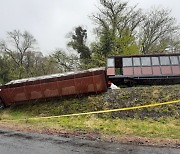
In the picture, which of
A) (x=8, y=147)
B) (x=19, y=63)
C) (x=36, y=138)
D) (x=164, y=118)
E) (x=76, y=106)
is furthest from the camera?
(x=19, y=63)

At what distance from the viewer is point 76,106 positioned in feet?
58.1

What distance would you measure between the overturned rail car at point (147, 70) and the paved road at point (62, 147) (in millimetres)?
15087

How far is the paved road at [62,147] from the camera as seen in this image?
29.6ft

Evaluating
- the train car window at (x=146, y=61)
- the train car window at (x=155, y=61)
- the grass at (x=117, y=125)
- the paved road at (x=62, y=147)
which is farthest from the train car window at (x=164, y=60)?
the paved road at (x=62, y=147)

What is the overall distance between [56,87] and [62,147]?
1035 centimetres

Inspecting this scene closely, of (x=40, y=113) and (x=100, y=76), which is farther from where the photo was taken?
(x=100, y=76)

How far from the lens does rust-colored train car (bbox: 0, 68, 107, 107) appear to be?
19.2m

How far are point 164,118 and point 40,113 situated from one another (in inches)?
295

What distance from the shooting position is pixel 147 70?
84.5ft

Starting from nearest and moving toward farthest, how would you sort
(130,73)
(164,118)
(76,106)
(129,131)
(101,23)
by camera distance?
(129,131)
(164,118)
(76,106)
(130,73)
(101,23)

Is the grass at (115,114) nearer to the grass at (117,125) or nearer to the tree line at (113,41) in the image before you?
the grass at (117,125)

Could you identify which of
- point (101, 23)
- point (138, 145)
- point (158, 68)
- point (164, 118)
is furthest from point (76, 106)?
point (101, 23)

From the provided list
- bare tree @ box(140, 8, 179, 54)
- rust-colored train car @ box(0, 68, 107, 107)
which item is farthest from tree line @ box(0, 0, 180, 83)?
rust-colored train car @ box(0, 68, 107, 107)

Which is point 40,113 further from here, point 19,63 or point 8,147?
point 19,63
